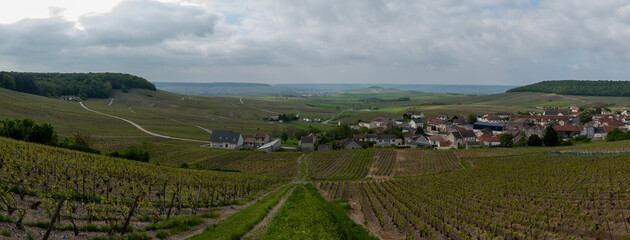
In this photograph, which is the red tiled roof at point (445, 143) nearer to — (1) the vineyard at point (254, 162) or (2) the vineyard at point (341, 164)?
(2) the vineyard at point (341, 164)

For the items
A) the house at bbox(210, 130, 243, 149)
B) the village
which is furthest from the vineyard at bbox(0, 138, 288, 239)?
the village

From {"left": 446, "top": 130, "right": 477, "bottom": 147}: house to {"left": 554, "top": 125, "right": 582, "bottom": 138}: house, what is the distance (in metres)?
29.5

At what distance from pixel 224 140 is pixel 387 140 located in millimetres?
49247

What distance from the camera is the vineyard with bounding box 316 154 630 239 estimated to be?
22172 mm

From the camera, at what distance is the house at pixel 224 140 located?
305ft

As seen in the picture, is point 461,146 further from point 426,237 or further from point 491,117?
point 426,237

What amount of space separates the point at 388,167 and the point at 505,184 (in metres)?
26.8

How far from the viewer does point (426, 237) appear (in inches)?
862

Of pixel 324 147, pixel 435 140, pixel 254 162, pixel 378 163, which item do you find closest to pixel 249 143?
pixel 324 147

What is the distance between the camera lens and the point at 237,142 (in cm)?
9550

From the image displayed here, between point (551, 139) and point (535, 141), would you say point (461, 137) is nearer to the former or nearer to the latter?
point (535, 141)

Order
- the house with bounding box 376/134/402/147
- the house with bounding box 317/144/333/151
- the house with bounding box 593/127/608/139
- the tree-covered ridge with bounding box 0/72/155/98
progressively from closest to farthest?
the house with bounding box 317/144/333/151, the house with bounding box 593/127/608/139, the house with bounding box 376/134/402/147, the tree-covered ridge with bounding box 0/72/155/98

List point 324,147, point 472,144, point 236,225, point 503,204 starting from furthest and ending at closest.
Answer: point 472,144
point 324,147
point 503,204
point 236,225

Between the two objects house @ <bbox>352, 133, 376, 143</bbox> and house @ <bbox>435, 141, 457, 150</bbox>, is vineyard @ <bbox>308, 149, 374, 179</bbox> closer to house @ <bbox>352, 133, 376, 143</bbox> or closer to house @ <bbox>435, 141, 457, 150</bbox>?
house @ <bbox>352, 133, 376, 143</bbox>
